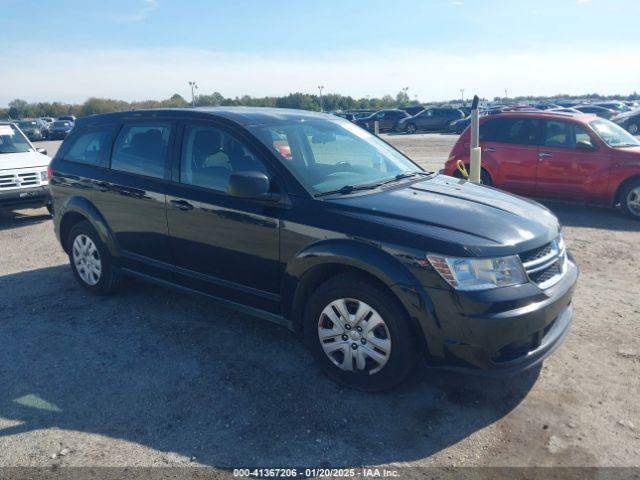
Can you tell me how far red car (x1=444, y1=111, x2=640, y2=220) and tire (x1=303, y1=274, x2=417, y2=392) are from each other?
677 centimetres

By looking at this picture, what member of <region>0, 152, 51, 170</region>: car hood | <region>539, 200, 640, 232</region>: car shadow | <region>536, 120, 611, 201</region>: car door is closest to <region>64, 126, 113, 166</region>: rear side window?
<region>0, 152, 51, 170</region>: car hood

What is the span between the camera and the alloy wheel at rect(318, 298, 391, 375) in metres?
3.47

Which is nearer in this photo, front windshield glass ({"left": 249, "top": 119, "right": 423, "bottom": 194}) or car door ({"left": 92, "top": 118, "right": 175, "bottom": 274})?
front windshield glass ({"left": 249, "top": 119, "right": 423, "bottom": 194})

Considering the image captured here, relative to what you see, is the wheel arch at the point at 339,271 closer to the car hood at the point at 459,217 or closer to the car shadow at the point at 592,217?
the car hood at the point at 459,217

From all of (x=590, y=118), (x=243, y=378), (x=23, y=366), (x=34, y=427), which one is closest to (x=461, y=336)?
(x=243, y=378)

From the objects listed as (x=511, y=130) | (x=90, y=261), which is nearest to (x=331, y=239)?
(x=90, y=261)

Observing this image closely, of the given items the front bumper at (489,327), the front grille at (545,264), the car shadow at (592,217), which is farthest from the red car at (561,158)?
the front bumper at (489,327)

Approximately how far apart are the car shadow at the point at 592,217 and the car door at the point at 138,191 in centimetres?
627

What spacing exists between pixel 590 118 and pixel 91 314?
331 inches

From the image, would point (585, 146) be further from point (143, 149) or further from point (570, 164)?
point (143, 149)

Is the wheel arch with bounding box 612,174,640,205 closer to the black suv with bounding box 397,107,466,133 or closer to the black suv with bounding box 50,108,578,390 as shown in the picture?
the black suv with bounding box 50,108,578,390

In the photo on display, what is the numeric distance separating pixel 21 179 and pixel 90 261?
190 inches

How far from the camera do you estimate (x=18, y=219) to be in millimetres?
9906

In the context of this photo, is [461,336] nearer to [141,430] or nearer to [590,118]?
[141,430]
